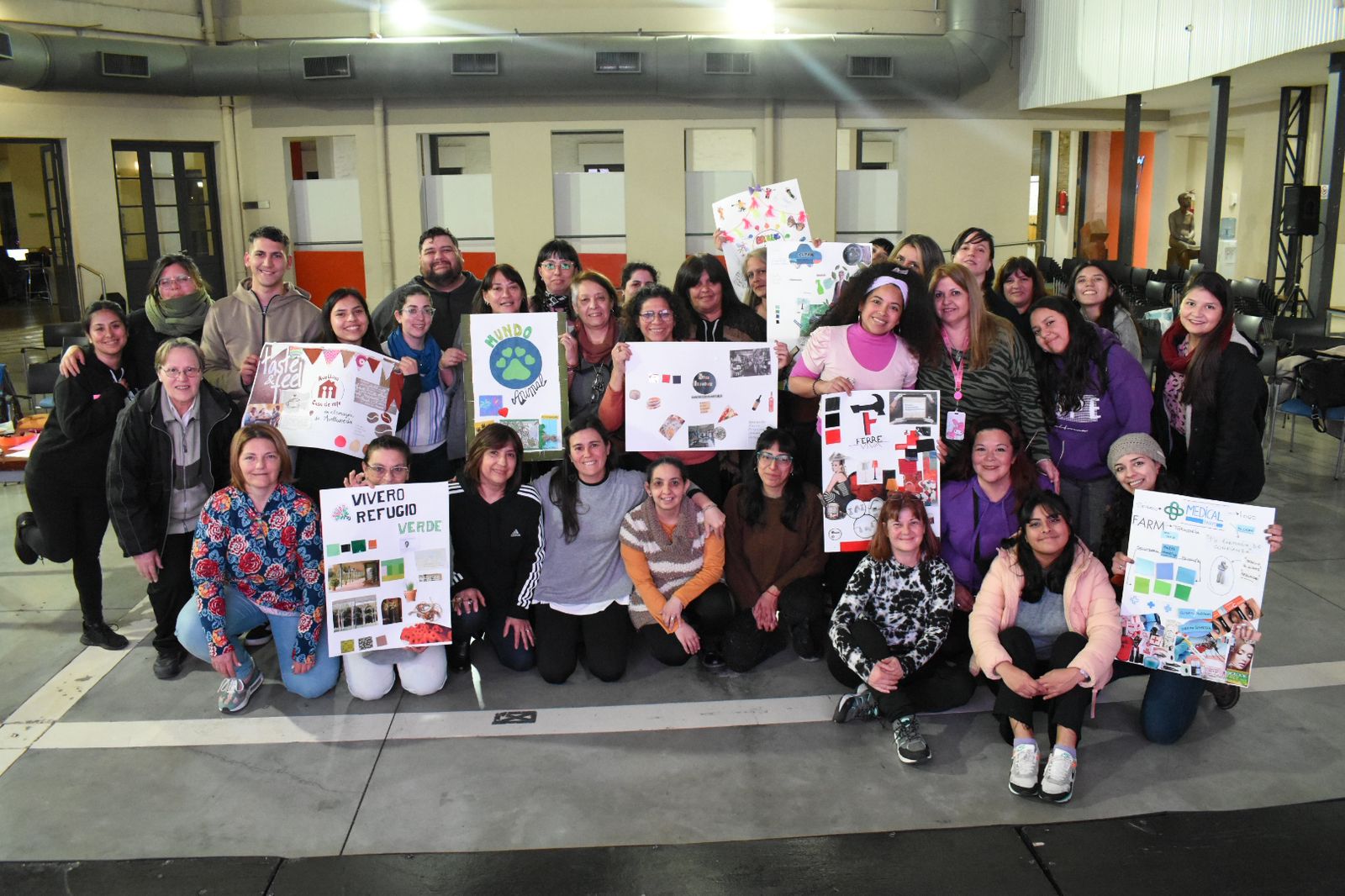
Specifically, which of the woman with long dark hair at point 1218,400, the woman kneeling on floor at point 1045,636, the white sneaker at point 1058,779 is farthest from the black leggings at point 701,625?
the woman with long dark hair at point 1218,400

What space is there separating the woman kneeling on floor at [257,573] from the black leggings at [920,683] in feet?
7.20

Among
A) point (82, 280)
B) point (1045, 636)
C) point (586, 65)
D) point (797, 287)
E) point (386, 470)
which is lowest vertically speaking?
point (1045, 636)

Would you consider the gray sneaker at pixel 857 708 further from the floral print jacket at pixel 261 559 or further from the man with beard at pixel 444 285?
the man with beard at pixel 444 285

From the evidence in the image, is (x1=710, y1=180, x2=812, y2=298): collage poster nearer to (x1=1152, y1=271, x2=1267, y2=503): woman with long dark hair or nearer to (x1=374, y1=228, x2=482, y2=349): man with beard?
(x1=374, y1=228, x2=482, y2=349): man with beard

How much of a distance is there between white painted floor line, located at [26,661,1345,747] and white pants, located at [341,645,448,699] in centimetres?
14

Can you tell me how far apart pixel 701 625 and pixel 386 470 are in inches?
59.9

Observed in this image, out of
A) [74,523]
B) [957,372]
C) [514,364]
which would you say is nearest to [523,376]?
[514,364]

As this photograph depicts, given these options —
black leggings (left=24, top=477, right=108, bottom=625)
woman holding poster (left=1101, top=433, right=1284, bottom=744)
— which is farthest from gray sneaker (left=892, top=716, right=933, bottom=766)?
black leggings (left=24, top=477, right=108, bottom=625)

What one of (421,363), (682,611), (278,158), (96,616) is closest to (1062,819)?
(682,611)

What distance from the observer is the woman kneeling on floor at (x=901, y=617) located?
13.0 ft

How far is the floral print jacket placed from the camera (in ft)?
13.5

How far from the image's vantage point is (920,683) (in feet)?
13.1

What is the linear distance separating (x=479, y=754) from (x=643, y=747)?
604 millimetres

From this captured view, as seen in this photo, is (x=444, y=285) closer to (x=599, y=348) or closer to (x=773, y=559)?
(x=599, y=348)
